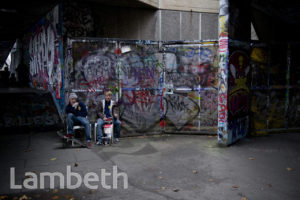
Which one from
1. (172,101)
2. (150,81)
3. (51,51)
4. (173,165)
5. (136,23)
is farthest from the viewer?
(51,51)

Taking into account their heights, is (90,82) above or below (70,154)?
above

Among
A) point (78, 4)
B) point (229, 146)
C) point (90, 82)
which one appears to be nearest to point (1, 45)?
point (78, 4)

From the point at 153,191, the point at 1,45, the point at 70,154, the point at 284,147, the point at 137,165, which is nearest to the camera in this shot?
the point at 153,191

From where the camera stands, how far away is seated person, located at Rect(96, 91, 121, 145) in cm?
731

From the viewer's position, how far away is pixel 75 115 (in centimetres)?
741

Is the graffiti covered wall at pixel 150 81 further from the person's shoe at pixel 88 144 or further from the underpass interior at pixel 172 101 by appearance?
the person's shoe at pixel 88 144

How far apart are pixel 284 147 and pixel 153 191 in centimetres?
446

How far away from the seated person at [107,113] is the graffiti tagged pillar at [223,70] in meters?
2.97

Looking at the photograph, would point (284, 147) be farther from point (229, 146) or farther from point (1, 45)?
point (1, 45)

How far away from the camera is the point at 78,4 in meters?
9.38

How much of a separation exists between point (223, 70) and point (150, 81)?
237 centimetres

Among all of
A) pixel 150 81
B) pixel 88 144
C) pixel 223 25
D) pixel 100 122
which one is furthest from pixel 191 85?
pixel 88 144

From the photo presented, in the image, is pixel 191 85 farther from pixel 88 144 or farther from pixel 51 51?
pixel 51 51

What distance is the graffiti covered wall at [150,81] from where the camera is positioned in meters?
7.69
